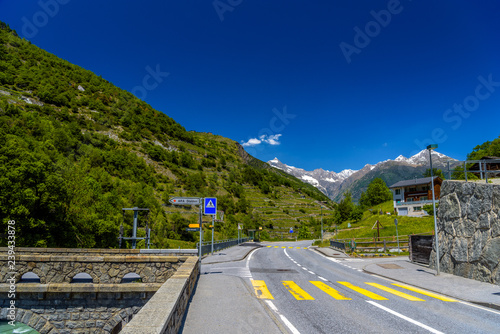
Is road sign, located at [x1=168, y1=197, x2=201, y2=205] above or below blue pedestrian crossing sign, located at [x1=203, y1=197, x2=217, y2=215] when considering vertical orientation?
above

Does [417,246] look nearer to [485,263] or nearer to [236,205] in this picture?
[485,263]

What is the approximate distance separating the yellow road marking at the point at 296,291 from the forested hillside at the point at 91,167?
29.3 metres

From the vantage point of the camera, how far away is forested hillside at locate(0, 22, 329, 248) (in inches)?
1335

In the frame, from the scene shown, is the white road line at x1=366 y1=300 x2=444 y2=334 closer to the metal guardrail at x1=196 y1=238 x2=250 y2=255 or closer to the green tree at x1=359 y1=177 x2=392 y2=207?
the metal guardrail at x1=196 y1=238 x2=250 y2=255

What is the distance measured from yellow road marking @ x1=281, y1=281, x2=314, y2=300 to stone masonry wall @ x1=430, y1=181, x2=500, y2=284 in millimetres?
8824

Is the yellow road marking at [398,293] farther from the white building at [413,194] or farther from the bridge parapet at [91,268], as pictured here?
the white building at [413,194]

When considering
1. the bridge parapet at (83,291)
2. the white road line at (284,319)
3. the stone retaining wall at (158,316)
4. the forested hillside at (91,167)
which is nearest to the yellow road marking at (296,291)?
the white road line at (284,319)

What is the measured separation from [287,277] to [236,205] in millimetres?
89557

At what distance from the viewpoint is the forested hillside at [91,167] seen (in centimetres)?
3391

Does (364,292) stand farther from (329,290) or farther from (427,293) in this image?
(427,293)

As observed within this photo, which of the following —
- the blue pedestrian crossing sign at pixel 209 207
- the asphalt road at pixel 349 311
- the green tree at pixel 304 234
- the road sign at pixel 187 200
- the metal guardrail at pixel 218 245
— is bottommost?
the green tree at pixel 304 234

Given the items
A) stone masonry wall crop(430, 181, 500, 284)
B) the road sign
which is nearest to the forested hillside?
the road sign

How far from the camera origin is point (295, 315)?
7.88 m

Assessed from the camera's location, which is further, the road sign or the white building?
the white building
